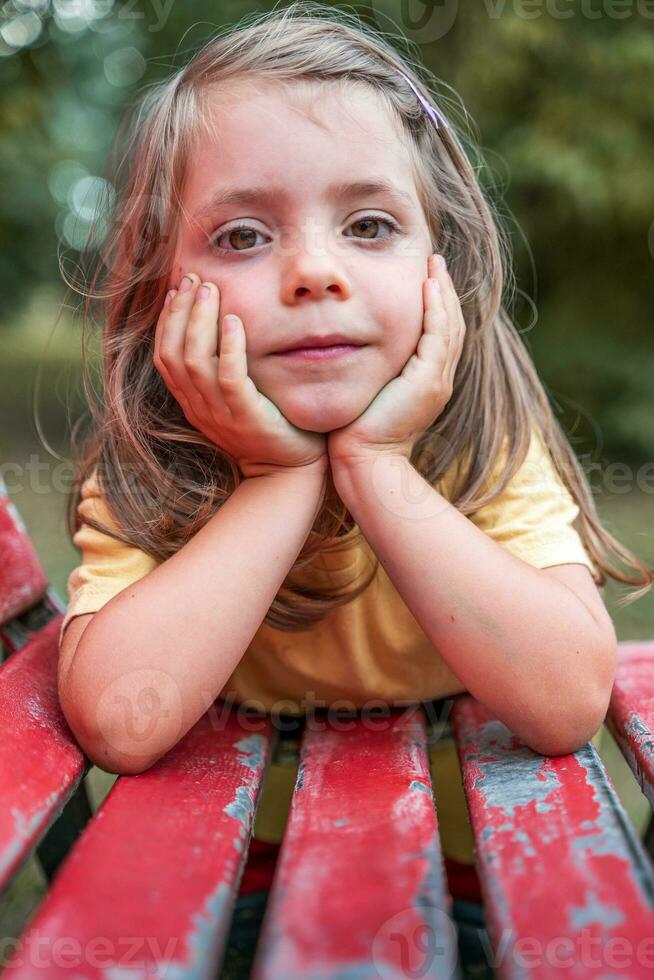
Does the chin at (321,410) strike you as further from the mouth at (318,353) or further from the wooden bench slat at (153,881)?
the wooden bench slat at (153,881)

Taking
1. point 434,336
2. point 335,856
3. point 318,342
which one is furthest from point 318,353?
point 335,856

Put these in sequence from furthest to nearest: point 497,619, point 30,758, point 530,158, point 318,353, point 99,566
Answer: point 530,158 → point 99,566 → point 318,353 → point 497,619 → point 30,758

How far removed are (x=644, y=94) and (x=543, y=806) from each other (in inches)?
162

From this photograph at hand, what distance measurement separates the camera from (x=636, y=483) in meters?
5.40

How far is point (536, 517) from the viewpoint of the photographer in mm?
1497

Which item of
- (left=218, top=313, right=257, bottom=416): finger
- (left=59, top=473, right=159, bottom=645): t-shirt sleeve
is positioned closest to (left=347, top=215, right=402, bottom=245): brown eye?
(left=218, top=313, right=257, bottom=416): finger

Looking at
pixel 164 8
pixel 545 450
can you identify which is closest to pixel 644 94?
pixel 164 8

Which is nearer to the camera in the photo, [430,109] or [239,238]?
[239,238]

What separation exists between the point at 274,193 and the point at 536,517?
0.66 m

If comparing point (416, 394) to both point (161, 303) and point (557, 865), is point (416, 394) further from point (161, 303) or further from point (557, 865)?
point (557, 865)

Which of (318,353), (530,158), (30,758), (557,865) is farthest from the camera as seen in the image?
(530,158)

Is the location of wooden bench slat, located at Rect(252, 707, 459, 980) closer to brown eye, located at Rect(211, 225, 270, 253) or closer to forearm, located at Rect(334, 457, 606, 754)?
forearm, located at Rect(334, 457, 606, 754)

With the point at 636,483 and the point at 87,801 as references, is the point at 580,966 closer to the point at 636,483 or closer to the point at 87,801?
the point at 87,801

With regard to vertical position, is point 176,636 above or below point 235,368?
below
